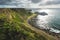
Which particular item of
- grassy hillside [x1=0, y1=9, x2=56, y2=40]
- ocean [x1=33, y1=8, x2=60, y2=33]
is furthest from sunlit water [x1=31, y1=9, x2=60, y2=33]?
grassy hillside [x1=0, y1=9, x2=56, y2=40]

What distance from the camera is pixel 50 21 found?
4.18 m

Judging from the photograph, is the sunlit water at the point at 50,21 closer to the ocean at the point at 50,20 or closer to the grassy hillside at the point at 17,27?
the ocean at the point at 50,20

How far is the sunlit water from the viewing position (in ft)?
13.5

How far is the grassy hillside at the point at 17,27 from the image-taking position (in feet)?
13.4

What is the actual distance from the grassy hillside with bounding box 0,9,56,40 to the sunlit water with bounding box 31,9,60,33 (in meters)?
0.19

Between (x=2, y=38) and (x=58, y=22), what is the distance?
4.85 ft

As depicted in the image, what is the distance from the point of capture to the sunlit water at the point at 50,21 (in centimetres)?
412

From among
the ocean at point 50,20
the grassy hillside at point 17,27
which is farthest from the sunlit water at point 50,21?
the grassy hillside at point 17,27

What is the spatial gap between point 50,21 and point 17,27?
863 millimetres

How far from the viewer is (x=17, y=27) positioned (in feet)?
13.6

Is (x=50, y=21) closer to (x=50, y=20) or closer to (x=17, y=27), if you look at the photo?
(x=50, y=20)

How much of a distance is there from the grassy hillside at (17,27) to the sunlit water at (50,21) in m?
0.19

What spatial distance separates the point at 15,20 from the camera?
426 cm

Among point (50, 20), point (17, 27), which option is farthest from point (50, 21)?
point (17, 27)
